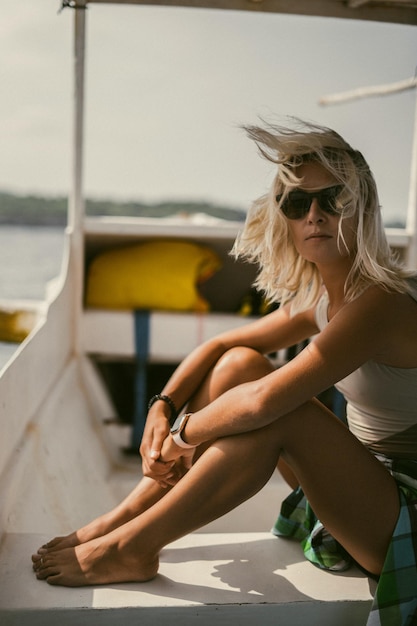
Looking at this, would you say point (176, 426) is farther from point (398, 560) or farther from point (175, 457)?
point (398, 560)

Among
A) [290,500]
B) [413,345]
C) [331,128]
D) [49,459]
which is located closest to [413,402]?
[413,345]

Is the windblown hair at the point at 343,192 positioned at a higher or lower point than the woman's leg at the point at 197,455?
higher

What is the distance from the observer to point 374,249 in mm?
1511

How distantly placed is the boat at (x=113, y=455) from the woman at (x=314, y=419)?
74 mm

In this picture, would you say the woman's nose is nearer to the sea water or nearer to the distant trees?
the sea water

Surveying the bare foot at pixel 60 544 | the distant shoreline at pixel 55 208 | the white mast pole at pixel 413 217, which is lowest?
the distant shoreline at pixel 55 208

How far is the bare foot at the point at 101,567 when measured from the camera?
145 centimetres

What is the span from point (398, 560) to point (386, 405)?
0.33m

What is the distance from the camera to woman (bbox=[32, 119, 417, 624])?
1393mm

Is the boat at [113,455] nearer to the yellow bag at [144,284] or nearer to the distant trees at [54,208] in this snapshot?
the yellow bag at [144,284]

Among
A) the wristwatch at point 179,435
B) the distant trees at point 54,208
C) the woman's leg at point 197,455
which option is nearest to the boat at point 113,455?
the woman's leg at point 197,455

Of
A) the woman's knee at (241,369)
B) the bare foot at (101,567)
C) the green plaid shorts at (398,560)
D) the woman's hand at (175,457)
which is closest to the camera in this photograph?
the green plaid shorts at (398,560)

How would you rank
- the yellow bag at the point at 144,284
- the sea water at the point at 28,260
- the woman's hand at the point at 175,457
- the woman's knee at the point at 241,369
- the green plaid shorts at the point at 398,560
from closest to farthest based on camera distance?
the green plaid shorts at the point at 398,560, the woman's hand at the point at 175,457, the woman's knee at the point at 241,369, the yellow bag at the point at 144,284, the sea water at the point at 28,260

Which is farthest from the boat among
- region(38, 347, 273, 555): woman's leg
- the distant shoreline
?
the distant shoreline
